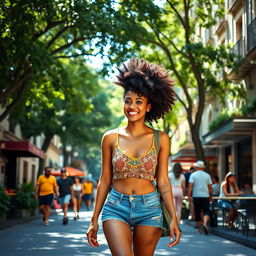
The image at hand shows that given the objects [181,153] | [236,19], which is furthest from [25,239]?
[181,153]

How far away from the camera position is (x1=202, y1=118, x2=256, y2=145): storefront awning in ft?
71.1

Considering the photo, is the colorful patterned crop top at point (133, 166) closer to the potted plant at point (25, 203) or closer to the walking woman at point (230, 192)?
the walking woman at point (230, 192)

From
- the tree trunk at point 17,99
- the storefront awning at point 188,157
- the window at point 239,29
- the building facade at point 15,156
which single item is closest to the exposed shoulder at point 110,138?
the tree trunk at point 17,99

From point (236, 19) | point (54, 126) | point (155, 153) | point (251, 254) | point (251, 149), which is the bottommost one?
point (251, 254)

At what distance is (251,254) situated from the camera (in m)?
9.75

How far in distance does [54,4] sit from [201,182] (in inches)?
282

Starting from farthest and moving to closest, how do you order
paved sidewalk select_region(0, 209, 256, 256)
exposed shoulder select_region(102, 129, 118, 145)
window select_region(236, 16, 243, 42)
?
1. window select_region(236, 16, 243, 42)
2. paved sidewalk select_region(0, 209, 256, 256)
3. exposed shoulder select_region(102, 129, 118, 145)

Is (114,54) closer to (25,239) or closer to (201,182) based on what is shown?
(201,182)

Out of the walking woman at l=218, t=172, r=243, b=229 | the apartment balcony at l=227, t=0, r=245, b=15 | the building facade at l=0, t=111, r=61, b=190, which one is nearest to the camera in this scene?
the walking woman at l=218, t=172, r=243, b=229

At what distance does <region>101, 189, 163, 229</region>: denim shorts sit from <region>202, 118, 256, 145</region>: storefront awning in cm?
1783

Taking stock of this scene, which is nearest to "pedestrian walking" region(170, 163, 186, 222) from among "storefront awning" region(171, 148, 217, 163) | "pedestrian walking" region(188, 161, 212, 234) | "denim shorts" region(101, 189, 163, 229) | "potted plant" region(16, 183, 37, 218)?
"pedestrian walking" region(188, 161, 212, 234)

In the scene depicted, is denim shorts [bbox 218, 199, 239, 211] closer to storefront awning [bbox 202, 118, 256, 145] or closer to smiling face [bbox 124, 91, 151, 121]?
storefront awning [bbox 202, 118, 256, 145]

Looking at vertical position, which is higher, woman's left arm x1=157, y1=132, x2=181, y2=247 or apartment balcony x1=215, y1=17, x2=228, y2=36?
apartment balcony x1=215, y1=17, x2=228, y2=36

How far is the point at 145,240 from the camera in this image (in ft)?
13.5
